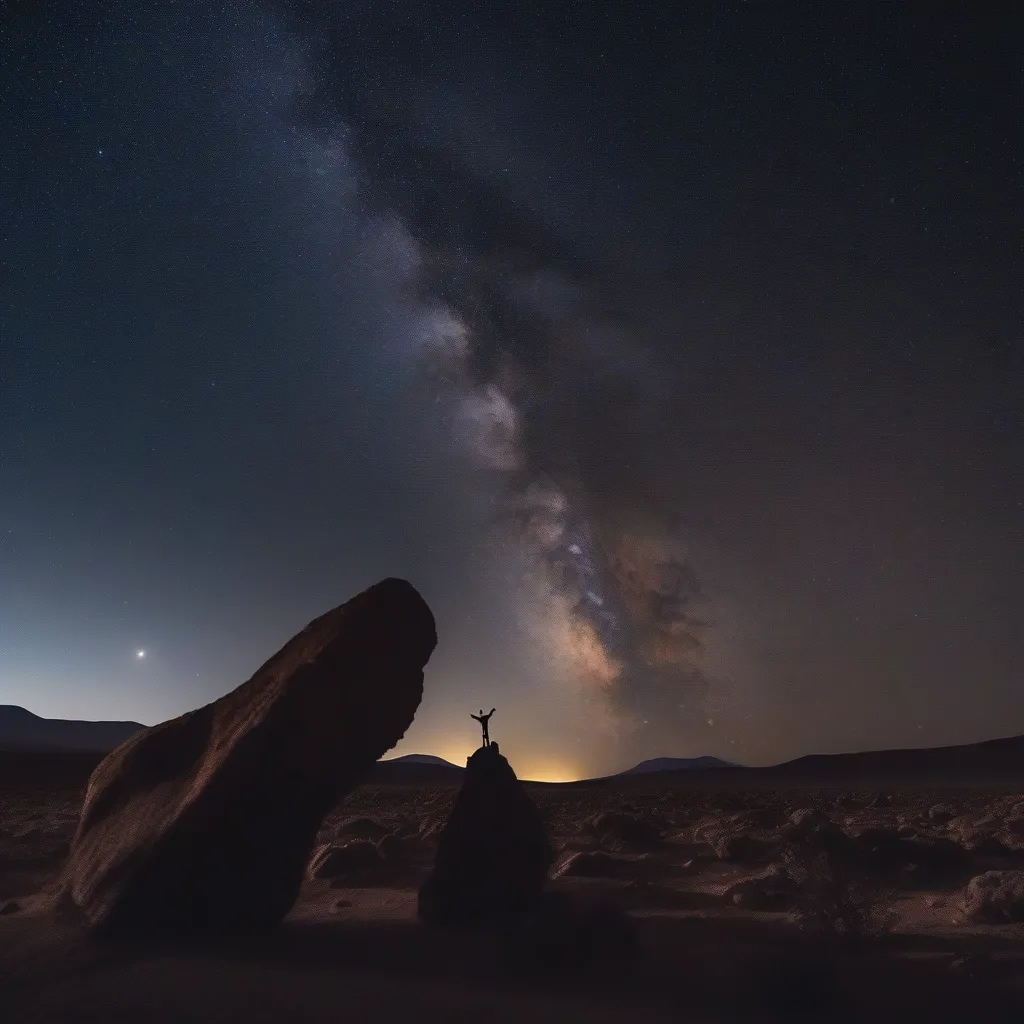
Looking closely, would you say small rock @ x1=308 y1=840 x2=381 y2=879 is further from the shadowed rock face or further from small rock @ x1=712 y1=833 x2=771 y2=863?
small rock @ x1=712 y1=833 x2=771 y2=863

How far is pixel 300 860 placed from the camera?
30.6 feet

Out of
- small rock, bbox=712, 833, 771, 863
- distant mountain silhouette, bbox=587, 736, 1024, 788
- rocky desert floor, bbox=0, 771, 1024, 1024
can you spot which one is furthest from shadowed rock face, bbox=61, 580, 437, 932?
distant mountain silhouette, bbox=587, 736, 1024, 788

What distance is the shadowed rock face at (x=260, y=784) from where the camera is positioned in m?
8.44

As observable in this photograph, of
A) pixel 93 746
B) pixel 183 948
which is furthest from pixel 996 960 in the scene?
pixel 93 746

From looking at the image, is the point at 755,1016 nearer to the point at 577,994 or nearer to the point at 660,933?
the point at 577,994

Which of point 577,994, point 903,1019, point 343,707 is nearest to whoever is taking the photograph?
point 903,1019

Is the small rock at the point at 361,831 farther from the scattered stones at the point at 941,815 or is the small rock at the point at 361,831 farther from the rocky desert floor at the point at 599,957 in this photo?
the scattered stones at the point at 941,815

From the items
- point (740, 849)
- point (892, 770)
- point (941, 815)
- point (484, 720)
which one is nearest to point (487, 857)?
point (484, 720)

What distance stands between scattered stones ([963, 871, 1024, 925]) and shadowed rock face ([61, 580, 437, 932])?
8966mm

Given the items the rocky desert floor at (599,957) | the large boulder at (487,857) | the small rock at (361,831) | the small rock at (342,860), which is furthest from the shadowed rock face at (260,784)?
the small rock at (361,831)

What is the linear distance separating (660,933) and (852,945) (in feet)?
7.93

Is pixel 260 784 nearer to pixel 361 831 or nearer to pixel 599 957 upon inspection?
pixel 599 957

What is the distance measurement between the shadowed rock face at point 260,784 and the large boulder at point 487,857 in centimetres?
150

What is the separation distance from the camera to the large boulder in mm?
9320
